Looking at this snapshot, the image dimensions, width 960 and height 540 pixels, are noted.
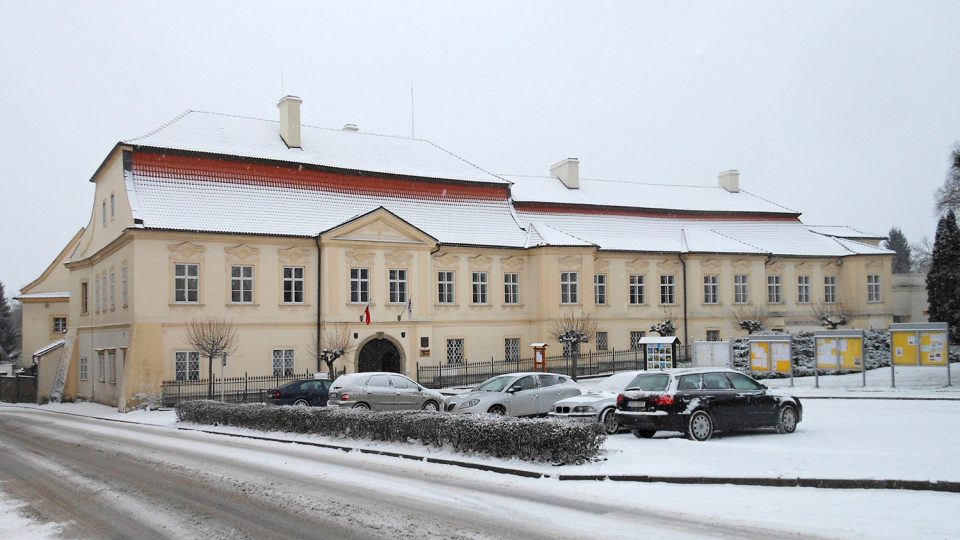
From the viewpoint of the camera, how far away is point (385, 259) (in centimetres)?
3866

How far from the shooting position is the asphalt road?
32.2 feet

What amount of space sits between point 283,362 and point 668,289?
23090mm

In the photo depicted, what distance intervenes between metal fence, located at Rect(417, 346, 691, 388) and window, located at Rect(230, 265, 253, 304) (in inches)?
334

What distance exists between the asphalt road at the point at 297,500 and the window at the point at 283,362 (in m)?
17.4

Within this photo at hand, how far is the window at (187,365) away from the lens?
3369 centimetres

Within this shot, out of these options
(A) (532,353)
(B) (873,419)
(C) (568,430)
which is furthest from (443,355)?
(C) (568,430)

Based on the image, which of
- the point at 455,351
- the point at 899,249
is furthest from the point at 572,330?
the point at 899,249

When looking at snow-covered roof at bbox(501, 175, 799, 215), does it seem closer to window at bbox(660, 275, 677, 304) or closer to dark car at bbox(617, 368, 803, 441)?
window at bbox(660, 275, 677, 304)

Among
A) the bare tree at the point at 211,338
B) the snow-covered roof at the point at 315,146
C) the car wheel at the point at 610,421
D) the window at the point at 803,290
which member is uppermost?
the snow-covered roof at the point at 315,146

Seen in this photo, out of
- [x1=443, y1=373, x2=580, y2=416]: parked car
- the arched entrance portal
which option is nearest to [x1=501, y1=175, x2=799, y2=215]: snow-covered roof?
the arched entrance portal

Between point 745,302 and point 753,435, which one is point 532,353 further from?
point 753,435

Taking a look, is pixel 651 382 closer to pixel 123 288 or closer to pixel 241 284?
pixel 241 284

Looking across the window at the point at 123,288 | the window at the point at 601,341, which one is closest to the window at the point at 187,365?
the window at the point at 123,288

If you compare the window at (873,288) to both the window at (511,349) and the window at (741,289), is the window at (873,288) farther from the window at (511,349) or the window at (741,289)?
the window at (511,349)
